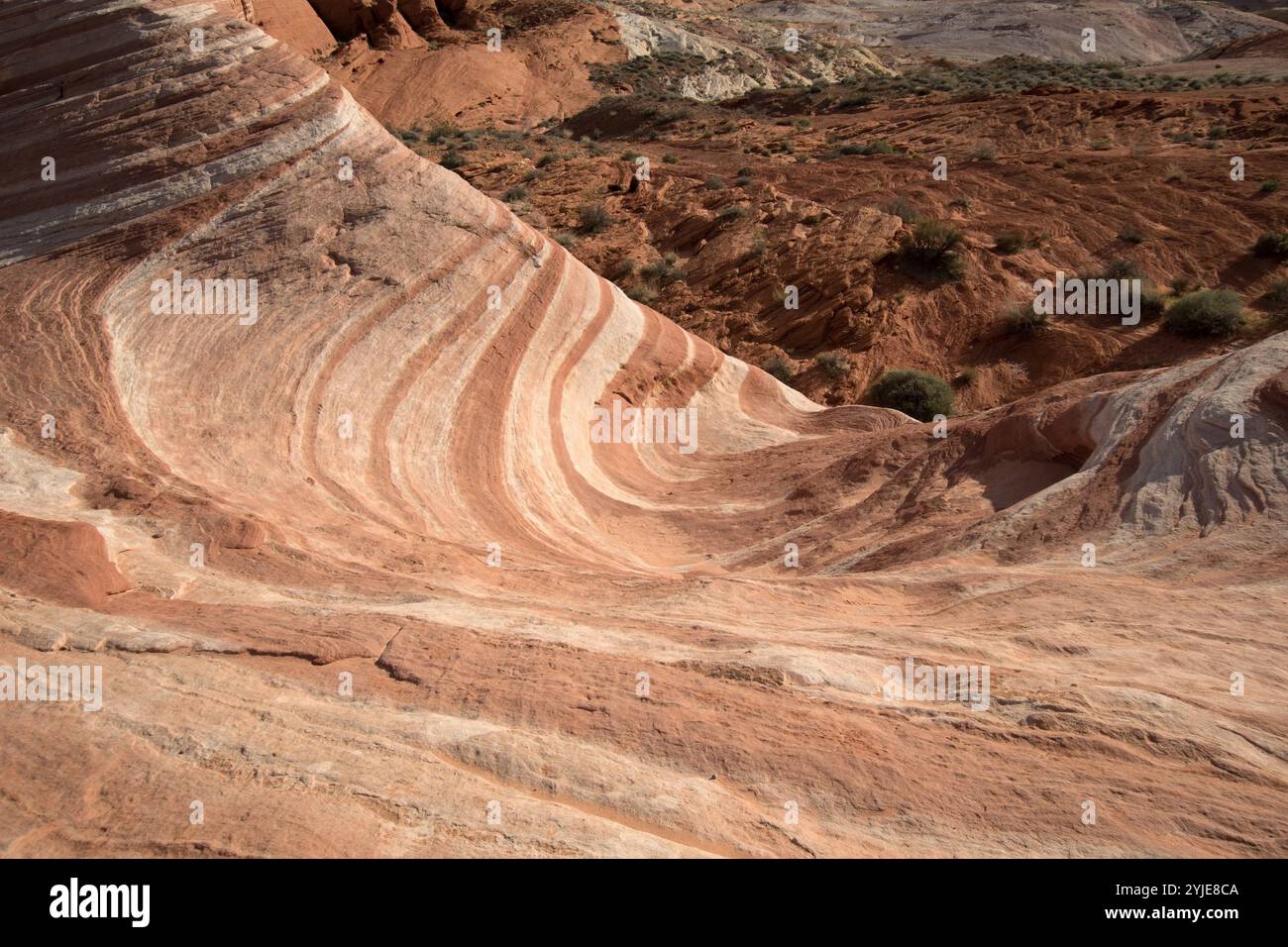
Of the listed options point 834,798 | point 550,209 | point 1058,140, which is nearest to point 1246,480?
point 834,798

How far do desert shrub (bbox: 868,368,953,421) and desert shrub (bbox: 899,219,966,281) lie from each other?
4.21 m

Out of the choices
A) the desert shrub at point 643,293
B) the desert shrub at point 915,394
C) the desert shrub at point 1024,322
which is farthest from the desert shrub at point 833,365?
the desert shrub at point 643,293

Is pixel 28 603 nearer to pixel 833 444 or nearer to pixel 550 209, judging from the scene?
pixel 833 444

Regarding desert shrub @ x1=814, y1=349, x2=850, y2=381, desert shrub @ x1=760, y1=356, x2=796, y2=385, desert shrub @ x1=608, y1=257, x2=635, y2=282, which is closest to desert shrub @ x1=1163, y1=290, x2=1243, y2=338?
desert shrub @ x1=814, y1=349, x2=850, y2=381

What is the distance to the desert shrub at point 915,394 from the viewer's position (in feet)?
53.6

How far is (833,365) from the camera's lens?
1783 cm

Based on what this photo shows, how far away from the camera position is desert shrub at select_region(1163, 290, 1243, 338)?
55.5ft

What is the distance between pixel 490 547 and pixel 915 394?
1171 cm

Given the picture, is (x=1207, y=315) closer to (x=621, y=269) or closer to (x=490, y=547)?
(x=621, y=269)

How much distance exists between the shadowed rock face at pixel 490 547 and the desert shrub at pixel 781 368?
6.10 m

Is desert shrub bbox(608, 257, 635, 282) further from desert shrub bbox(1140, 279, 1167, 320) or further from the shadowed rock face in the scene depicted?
desert shrub bbox(1140, 279, 1167, 320)

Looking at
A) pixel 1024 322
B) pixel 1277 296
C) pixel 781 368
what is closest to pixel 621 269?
pixel 781 368

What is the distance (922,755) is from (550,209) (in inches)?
935

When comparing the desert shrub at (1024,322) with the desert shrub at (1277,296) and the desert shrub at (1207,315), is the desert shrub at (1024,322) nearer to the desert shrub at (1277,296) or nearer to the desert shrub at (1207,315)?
the desert shrub at (1207,315)
